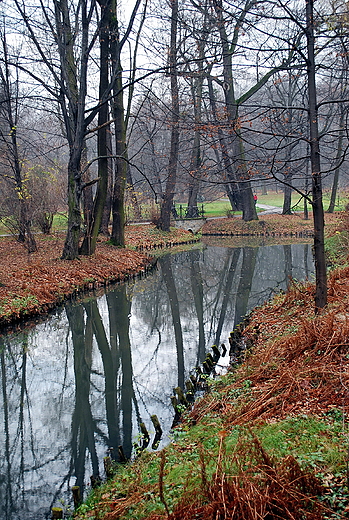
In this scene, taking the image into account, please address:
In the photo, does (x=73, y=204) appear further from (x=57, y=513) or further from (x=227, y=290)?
(x=57, y=513)

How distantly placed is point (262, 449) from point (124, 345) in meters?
7.16

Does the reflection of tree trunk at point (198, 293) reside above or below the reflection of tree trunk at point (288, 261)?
below

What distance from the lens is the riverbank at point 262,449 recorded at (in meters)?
3.31

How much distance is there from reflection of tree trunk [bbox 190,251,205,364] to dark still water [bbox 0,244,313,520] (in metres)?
0.03

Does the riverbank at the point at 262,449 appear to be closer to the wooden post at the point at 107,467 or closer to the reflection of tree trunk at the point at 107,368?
the wooden post at the point at 107,467

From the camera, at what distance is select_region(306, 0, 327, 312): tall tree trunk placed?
716 cm

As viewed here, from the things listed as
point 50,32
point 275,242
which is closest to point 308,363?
point 50,32

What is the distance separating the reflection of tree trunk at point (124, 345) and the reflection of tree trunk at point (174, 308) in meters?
0.94

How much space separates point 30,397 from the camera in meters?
7.72

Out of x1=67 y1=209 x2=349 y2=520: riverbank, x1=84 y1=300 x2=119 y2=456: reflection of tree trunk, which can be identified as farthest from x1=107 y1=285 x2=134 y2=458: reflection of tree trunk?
x1=67 y1=209 x2=349 y2=520: riverbank

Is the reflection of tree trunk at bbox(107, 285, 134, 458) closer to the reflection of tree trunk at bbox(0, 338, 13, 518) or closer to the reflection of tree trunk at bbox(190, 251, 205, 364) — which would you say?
the reflection of tree trunk at bbox(0, 338, 13, 518)

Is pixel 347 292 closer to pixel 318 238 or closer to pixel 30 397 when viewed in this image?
pixel 318 238

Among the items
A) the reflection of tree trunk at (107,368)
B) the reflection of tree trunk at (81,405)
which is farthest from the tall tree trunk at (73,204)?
the reflection of tree trunk at (81,405)

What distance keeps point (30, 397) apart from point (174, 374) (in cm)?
249
